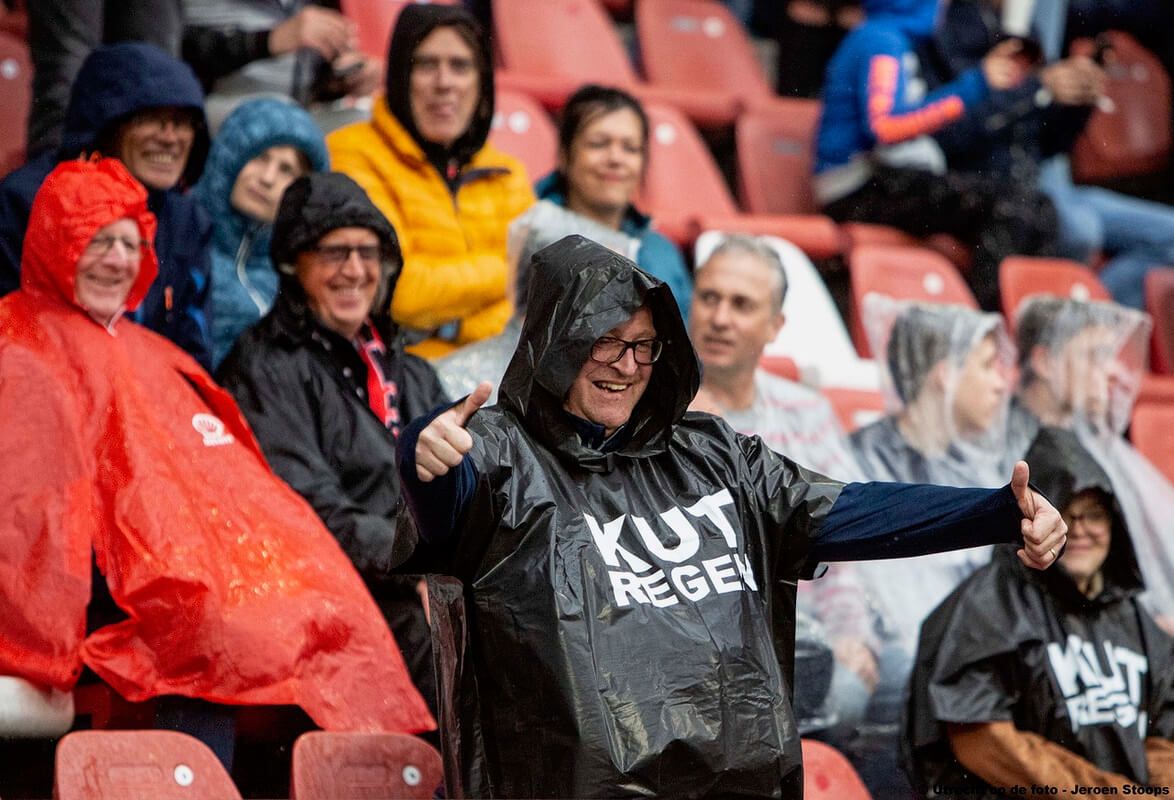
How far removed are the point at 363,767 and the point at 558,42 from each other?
4104mm

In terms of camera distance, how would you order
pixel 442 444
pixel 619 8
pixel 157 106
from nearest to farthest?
pixel 442 444, pixel 157 106, pixel 619 8

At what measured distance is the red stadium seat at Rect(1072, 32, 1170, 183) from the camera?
754cm

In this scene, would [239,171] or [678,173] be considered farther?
[678,173]

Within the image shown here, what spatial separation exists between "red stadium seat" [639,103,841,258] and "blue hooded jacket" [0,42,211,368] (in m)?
2.08

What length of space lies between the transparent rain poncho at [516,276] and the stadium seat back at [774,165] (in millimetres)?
1916

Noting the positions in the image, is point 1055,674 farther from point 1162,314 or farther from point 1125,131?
point 1125,131

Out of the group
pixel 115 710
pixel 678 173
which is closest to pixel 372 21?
pixel 678 173

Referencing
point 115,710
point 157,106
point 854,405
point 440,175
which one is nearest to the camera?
point 115,710

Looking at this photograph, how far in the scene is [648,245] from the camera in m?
4.72

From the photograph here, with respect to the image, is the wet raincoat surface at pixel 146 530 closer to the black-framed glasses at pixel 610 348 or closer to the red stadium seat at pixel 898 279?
the black-framed glasses at pixel 610 348

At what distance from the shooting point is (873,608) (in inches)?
167

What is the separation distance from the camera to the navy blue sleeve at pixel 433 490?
7.54 feet

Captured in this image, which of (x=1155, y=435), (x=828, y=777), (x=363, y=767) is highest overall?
(x=1155, y=435)

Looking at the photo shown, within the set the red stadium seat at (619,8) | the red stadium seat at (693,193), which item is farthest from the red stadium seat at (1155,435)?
the red stadium seat at (619,8)
